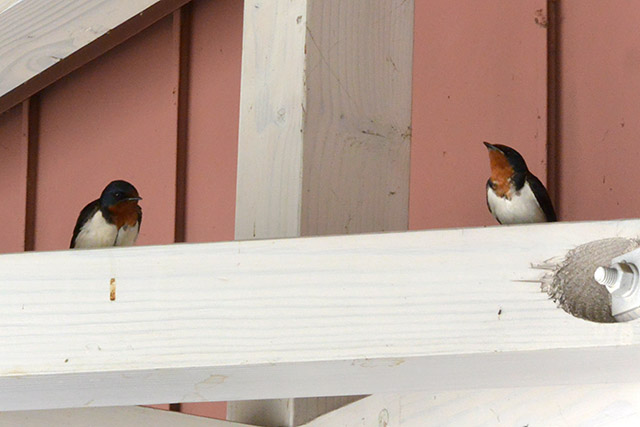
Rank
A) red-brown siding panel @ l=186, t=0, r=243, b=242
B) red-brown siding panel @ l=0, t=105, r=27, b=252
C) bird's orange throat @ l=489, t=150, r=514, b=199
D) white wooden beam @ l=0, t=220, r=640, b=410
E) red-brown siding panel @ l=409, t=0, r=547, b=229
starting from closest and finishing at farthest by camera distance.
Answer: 1. white wooden beam @ l=0, t=220, r=640, b=410
2. bird's orange throat @ l=489, t=150, r=514, b=199
3. red-brown siding panel @ l=409, t=0, r=547, b=229
4. red-brown siding panel @ l=186, t=0, r=243, b=242
5. red-brown siding panel @ l=0, t=105, r=27, b=252

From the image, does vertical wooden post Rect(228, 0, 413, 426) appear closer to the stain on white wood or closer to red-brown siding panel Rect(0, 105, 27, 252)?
the stain on white wood

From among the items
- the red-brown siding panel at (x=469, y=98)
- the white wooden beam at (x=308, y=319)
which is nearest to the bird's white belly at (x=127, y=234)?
the red-brown siding panel at (x=469, y=98)

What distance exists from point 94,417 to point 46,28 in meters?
0.67

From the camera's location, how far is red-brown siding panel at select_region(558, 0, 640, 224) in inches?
62.8

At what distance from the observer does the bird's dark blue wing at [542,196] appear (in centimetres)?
155

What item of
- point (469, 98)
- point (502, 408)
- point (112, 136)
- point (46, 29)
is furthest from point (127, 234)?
point (502, 408)

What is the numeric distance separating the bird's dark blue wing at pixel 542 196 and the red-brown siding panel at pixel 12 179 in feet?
3.91

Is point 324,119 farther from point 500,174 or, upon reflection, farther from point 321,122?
point 500,174

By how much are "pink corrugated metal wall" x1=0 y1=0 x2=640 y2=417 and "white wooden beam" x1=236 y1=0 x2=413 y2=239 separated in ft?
2.31

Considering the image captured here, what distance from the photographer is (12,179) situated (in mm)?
2270

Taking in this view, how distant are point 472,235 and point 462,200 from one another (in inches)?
44.5

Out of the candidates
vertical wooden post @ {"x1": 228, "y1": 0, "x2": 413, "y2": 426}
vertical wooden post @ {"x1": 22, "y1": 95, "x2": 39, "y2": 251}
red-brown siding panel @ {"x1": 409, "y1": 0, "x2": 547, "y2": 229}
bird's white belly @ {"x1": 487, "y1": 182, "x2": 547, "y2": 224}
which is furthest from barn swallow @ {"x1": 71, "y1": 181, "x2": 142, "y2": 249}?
vertical wooden post @ {"x1": 228, "y1": 0, "x2": 413, "y2": 426}

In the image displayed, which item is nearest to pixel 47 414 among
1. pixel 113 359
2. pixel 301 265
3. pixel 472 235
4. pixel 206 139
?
pixel 113 359

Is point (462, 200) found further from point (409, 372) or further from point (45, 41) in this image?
point (409, 372)
